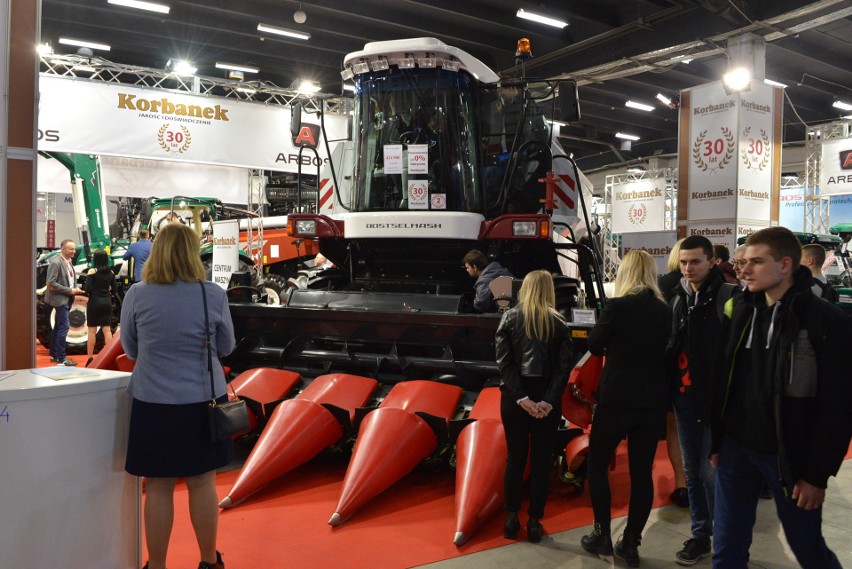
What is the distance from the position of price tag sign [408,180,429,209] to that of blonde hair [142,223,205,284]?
3104mm

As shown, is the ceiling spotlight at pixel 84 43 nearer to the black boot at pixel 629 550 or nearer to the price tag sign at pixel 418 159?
the price tag sign at pixel 418 159

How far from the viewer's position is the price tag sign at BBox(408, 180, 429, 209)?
602cm

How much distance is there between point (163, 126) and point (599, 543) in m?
9.14

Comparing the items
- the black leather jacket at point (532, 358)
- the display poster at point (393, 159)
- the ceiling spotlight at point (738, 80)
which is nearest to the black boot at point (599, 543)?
the black leather jacket at point (532, 358)

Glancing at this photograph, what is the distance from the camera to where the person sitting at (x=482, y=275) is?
5398 millimetres

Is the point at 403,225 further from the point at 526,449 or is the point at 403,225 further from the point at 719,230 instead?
the point at 719,230

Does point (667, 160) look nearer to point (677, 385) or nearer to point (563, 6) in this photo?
point (563, 6)

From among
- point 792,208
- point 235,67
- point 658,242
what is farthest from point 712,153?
point 235,67

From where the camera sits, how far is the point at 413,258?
6.52 metres

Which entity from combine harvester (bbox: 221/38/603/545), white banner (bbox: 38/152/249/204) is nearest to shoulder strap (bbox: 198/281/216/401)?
combine harvester (bbox: 221/38/603/545)

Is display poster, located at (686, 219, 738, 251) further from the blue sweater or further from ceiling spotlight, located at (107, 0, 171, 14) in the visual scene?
ceiling spotlight, located at (107, 0, 171, 14)

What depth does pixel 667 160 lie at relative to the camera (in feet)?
81.3

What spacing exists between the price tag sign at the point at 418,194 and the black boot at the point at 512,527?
3.00 metres

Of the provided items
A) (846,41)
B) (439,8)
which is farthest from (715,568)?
(846,41)
